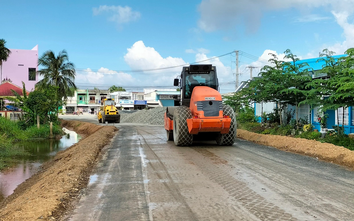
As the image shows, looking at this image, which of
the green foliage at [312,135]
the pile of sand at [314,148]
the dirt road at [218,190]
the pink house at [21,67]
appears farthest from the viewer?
the pink house at [21,67]

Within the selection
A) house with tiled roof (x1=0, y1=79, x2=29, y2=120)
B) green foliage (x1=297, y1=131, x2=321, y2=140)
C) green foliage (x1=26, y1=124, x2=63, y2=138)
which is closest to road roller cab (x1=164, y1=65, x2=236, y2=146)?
green foliage (x1=297, y1=131, x2=321, y2=140)

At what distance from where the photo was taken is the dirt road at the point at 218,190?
210 inches

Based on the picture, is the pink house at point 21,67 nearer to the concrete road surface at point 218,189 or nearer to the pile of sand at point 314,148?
the pile of sand at point 314,148

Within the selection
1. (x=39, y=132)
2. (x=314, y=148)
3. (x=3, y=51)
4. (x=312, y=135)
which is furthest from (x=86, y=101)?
(x=314, y=148)

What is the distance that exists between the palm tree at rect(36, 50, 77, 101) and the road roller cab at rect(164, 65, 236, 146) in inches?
1314

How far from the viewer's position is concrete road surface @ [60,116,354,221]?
5.33 meters

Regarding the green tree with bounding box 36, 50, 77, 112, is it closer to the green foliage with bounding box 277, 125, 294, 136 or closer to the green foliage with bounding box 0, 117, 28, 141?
the green foliage with bounding box 0, 117, 28, 141

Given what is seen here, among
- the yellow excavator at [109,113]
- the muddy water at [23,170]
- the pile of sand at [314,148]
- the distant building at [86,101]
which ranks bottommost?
the muddy water at [23,170]

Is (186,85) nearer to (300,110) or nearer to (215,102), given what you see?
(215,102)

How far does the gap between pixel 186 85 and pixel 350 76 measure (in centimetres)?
642

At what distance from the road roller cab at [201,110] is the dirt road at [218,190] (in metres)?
1.96

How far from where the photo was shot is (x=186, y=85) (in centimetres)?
1448

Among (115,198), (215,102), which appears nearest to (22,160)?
(215,102)

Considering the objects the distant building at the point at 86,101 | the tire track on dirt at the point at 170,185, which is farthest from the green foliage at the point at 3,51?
the distant building at the point at 86,101
